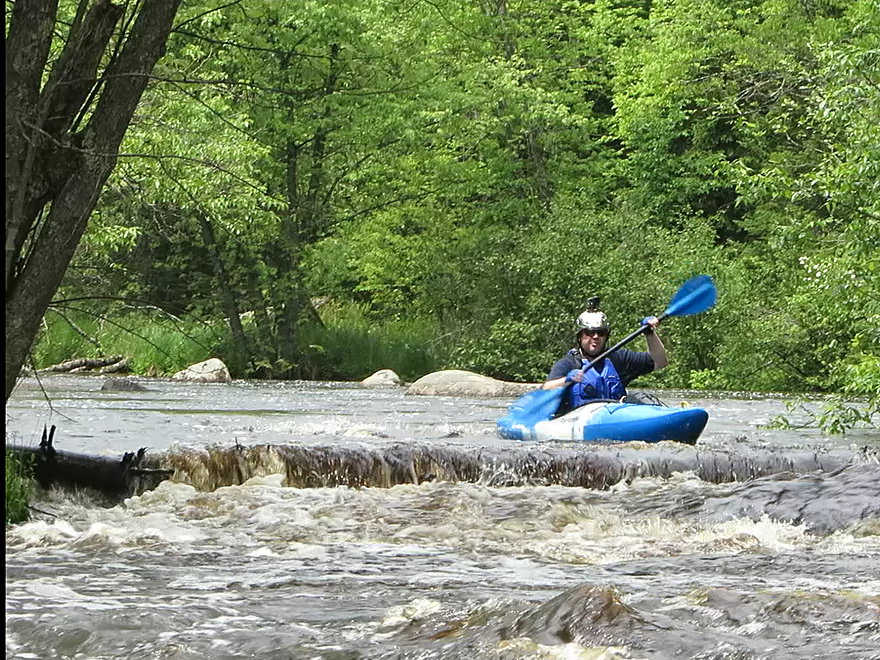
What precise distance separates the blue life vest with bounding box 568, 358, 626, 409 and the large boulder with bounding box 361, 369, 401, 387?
11.5 m

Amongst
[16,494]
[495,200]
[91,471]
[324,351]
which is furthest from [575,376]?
[495,200]

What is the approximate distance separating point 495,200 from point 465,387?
946 centimetres

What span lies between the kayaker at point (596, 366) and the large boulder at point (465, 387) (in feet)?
27.3

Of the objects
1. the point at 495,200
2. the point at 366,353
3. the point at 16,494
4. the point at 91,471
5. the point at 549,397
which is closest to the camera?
the point at 16,494

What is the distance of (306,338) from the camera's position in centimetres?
2411

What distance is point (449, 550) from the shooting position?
5.98m

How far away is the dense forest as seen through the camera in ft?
65.7

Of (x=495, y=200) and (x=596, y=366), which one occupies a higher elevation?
(x=495, y=200)

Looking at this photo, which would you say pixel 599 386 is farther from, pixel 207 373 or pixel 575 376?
pixel 207 373

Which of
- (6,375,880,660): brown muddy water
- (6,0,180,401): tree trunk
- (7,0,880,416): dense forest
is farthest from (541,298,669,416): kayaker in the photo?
(7,0,880,416): dense forest

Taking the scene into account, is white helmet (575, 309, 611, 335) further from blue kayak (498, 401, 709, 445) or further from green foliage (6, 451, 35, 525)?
green foliage (6, 451, 35, 525)

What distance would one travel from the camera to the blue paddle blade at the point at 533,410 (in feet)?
34.2

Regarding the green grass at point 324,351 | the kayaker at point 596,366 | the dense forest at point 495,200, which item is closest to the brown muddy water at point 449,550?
the kayaker at point 596,366

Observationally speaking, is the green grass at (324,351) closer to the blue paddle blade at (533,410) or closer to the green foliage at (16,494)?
the blue paddle blade at (533,410)
